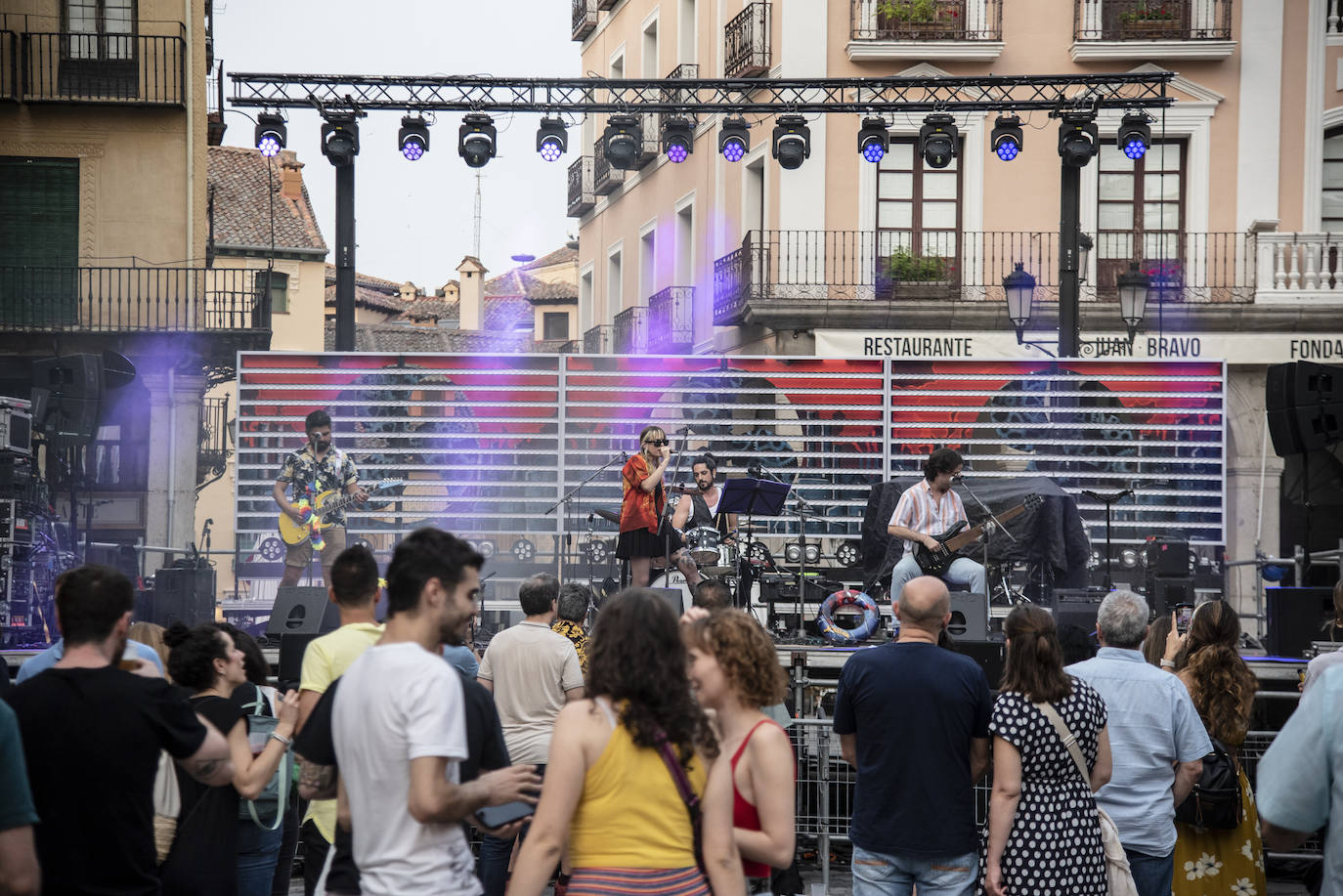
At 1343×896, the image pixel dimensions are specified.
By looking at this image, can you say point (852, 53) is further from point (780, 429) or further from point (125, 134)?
point (125, 134)

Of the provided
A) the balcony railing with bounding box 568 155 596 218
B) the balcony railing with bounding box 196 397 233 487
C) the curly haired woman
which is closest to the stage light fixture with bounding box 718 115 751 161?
the curly haired woman

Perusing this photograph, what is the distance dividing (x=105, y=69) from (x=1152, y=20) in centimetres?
1606

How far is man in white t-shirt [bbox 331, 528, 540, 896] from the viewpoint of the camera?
387 cm

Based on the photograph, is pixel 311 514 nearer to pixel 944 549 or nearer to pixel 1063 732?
pixel 944 549

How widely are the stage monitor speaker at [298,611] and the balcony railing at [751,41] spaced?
52.0 ft

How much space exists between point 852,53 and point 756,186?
296cm

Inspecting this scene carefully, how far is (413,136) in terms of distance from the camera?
49.4ft

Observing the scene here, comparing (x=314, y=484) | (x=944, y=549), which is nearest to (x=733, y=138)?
(x=314, y=484)

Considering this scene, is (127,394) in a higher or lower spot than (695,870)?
higher

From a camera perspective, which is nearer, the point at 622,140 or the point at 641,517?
the point at 641,517

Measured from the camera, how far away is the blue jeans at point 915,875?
17.9 feet

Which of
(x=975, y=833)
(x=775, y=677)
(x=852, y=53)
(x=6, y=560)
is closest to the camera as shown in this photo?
(x=775, y=677)

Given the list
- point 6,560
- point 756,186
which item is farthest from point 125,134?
point 6,560

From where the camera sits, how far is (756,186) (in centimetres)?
2586
